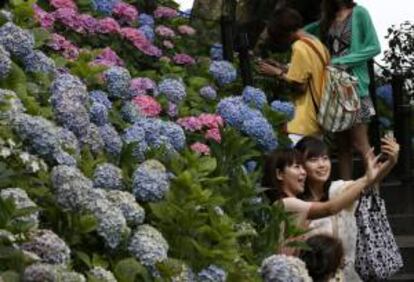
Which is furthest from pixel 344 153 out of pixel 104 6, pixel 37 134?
pixel 37 134

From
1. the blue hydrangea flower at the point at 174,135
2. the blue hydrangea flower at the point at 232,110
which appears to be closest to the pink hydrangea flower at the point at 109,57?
the blue hydrangea flower at the point at 232,110

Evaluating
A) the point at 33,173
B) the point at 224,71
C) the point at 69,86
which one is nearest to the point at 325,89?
the point at 224,71

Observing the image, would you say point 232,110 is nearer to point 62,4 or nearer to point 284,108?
point 284,108

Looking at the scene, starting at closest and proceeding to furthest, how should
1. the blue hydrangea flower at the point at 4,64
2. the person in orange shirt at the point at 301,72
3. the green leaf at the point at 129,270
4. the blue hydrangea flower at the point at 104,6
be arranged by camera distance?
the green leaf at the point at 129,270 < the blue hydrangea flower at the point at 4,64 < the blue hydrangea flower at the point at 104,6 < the person in orange shirt at the point at 301,72

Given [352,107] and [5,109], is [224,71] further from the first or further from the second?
[5,109]

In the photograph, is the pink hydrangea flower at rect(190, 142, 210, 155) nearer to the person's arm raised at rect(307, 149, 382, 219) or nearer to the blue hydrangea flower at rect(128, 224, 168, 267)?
the person's arm raised at rect(307, 149, 382, 219)

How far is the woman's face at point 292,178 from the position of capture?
529cm

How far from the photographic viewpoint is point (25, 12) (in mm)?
4832

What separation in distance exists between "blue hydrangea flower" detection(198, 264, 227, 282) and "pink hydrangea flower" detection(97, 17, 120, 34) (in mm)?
3132

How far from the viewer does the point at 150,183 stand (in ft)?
11.8

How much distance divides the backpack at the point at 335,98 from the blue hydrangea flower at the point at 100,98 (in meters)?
2.68

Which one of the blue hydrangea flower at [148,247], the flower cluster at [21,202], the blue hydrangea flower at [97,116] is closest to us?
the flower cluster at [21,202]

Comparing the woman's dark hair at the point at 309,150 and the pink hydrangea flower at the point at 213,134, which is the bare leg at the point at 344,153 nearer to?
the woman's dark hair at the point at 309,150

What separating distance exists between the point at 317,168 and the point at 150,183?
2187 millimetres
